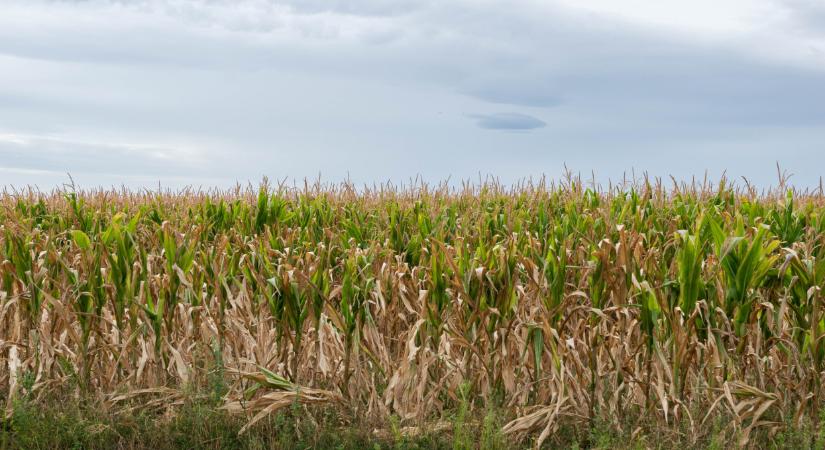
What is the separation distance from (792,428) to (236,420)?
11.2ft

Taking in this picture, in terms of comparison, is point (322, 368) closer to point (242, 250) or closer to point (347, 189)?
point (242, 250)

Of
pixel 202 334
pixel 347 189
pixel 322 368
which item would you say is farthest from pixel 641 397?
pixel 347 189

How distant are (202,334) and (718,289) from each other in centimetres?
361

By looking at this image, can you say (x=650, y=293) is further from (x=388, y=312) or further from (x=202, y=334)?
(x=202, y=334)

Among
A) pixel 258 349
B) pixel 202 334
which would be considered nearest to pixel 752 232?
pixel 258 349

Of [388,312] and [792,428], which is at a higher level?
[388,312]

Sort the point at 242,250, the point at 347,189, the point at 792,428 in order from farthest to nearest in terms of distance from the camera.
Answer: the point at 347,189 → the point at 242,250 → the point at 792,428

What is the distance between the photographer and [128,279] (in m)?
5.53

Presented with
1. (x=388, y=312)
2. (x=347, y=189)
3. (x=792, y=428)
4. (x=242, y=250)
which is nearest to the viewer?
(x=792, y=428)

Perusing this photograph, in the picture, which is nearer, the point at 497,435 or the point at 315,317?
the point at 497,435

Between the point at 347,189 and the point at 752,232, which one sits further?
the point at 347,189

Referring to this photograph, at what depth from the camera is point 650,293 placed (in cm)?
465

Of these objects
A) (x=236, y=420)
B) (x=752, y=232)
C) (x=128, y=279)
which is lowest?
(x=236, y=420)

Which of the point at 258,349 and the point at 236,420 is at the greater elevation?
the point at 258,349
